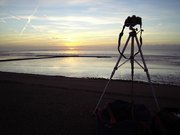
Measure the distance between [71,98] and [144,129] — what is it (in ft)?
14.1

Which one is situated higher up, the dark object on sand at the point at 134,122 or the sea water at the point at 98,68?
the dark object on sand at the point at 134,122

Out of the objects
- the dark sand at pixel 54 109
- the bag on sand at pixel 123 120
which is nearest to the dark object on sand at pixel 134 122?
the bag on sand at pixel 123 120

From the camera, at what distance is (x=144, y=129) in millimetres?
3174

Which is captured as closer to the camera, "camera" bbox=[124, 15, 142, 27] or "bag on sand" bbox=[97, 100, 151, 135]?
"bag on sand" bbox=[97, 100, 151, 135]

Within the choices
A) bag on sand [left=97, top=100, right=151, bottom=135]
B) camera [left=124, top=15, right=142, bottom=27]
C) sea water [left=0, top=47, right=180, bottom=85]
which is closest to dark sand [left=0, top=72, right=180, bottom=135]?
bag on sand [left=97, top=100, right=151, bottom=135]

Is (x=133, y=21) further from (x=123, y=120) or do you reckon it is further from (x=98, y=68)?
(x=98, y=68)

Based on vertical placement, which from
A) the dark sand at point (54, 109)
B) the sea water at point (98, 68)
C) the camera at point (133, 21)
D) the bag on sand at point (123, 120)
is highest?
the camera at point (133, 21)

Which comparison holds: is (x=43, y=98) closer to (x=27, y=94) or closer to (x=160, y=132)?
(x=27, y=94)

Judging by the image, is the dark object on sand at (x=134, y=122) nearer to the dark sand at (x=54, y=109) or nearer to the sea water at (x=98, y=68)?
the dark sand at (x=54, y=109)

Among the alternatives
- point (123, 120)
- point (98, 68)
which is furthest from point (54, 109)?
point (98, 68)

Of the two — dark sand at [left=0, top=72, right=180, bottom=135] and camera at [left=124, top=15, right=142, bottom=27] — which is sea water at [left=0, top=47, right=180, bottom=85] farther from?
camera at [left=124, top=15, right=142, bottom=27]

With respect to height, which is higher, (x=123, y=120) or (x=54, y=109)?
(x=123, y=120)

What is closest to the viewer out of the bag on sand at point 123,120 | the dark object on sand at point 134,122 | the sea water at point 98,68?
the dark object on sand at point 134,122

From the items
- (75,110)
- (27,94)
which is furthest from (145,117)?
(27,94)
